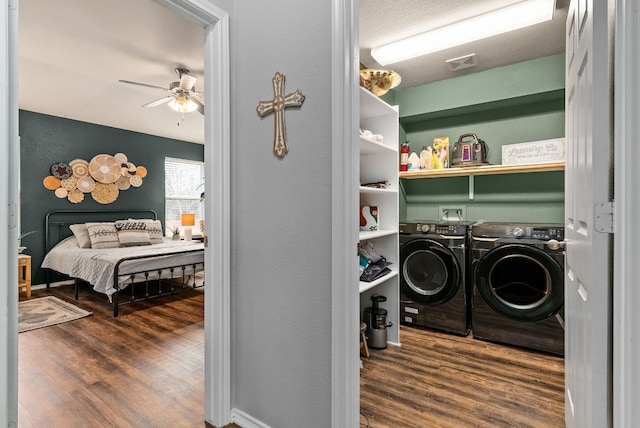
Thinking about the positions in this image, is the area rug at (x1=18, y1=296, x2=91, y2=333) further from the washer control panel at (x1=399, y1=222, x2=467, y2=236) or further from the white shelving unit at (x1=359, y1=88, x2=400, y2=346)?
the washer control panel at (x1=399, y1=222, x2=467, y2=236)

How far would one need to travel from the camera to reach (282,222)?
1540mm

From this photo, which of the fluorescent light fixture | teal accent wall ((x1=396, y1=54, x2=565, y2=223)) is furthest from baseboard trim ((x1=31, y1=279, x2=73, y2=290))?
the fluorescent light fixture

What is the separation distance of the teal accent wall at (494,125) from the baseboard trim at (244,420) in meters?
2.66

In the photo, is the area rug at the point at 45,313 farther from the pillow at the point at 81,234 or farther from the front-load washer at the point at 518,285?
the front-load washer at the point at 518,285

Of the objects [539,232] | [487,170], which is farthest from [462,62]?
[539,232]

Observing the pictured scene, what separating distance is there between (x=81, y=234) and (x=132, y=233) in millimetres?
615

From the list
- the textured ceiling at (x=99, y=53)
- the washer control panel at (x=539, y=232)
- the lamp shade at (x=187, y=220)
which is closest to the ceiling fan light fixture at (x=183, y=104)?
the textured ceiling at (x=99, y=53)

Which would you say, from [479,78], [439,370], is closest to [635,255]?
[439,370]

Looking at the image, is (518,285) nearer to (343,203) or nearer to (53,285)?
(343,203)

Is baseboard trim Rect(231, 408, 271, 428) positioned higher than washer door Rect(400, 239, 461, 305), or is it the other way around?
washer door Rect(400, 239, 461, 305)

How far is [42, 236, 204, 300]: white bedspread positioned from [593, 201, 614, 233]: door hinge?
3.91 metres

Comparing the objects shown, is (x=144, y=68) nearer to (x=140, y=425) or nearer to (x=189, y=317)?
(x=189, y=317)

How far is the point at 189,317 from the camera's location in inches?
136

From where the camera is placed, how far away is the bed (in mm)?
3617
